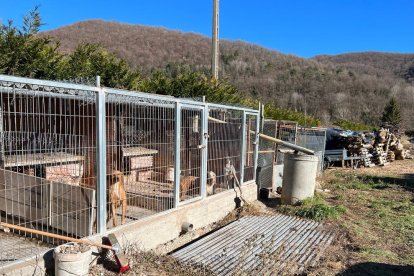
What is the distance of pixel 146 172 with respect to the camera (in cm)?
626

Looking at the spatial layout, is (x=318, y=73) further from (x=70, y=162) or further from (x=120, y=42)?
(x=70, y=162)

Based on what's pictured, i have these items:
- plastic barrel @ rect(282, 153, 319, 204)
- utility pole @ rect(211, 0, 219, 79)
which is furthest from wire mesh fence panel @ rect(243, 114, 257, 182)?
utility pole @ rect(211, 0, 219, 79)

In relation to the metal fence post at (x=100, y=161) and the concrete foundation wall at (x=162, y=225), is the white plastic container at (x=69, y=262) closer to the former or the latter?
the concrete foundation wall at (x=162, y=225)

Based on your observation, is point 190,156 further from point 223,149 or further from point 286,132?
point 286,132

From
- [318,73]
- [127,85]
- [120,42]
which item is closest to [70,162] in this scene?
[127,85]

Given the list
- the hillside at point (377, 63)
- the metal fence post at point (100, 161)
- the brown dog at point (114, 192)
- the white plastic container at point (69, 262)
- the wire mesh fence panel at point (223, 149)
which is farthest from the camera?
the hillside at point (377, 63)

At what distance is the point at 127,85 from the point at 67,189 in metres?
6.83

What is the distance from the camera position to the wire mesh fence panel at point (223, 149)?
7.23 meters

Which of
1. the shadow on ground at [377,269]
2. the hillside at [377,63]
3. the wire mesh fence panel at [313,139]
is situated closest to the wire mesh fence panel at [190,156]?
the shadow on ground at [377,269]

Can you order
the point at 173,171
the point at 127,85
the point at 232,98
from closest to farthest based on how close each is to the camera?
the point at 173,171, the point at 127,85, the point at 232,98

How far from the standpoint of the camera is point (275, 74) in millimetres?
71000

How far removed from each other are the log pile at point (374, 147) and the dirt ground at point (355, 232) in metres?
5.87

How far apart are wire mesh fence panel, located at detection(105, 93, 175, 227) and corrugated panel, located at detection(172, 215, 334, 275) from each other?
1.00 metres

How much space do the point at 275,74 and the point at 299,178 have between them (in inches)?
2560
